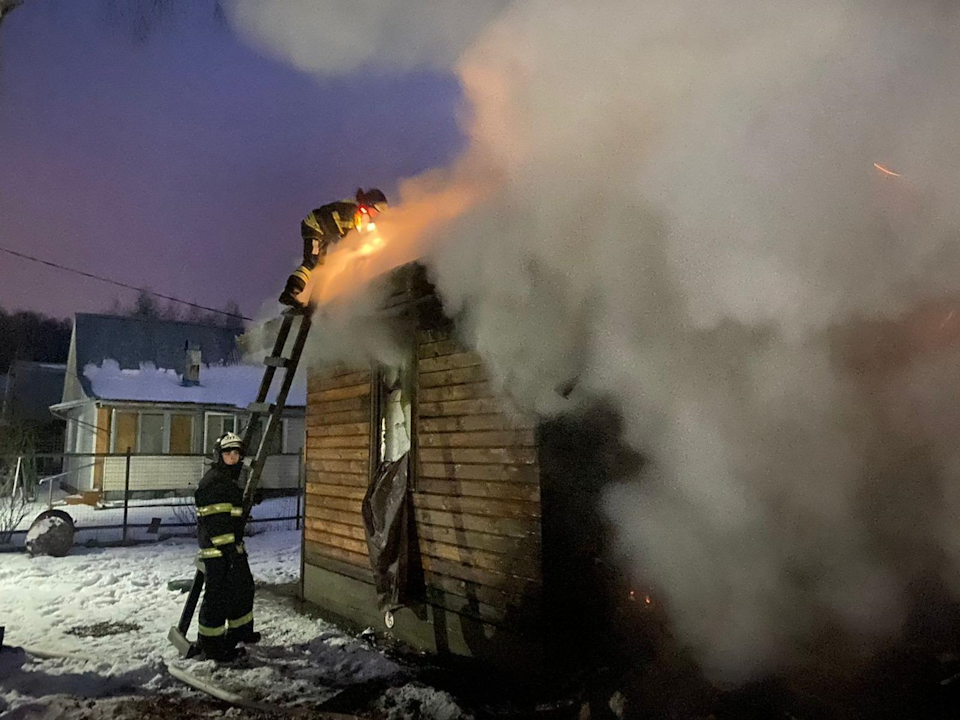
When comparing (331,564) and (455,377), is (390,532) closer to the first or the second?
(455,377)

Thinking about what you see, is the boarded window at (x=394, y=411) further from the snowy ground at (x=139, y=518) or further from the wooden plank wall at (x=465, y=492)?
the snowy ground at (x=139, y=518)

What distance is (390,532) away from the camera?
5969mm

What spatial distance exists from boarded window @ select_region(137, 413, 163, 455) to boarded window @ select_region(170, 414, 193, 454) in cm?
36

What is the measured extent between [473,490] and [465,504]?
0.17 meters

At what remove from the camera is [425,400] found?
6.09 m

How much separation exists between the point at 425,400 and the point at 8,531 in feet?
35.1

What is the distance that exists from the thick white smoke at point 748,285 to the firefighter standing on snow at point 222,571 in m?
2.89

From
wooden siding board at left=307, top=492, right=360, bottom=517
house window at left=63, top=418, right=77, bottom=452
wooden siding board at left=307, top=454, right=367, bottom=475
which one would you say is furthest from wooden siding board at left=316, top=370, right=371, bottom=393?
house window at left=63, top=418, right=77, bottom=452

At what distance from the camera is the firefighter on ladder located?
23.3ft

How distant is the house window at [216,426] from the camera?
21391mm

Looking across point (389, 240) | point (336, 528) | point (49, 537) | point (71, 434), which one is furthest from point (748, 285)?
point (71, 434)

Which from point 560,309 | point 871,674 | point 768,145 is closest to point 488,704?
point 871,674

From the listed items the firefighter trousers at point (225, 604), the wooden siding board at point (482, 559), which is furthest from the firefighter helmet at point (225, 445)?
the wooden siding board at point (482, 559)

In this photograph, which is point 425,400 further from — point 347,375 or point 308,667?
point 308,667
